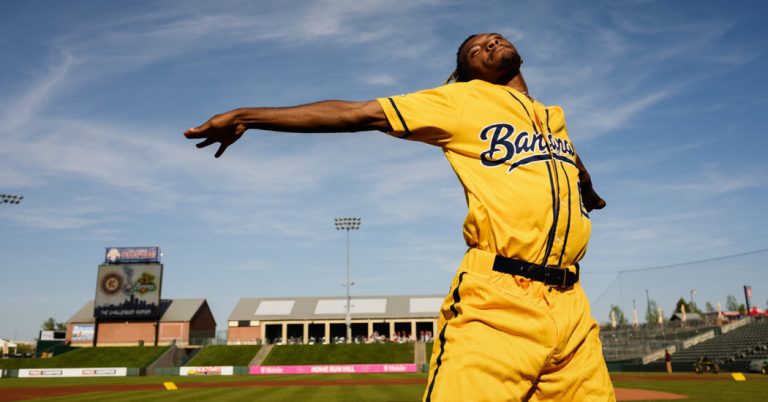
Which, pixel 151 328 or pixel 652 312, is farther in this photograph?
pixel 151 328

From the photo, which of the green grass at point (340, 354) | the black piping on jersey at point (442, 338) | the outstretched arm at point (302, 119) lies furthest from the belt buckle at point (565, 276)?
the green grass at point (340, 354)

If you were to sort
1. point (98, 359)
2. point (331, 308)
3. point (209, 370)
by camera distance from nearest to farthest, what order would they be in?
point (209, 370) < point (98, 359) < point (331, 308)

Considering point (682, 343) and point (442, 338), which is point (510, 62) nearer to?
point (442, 338)

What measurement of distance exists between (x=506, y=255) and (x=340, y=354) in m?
48.0

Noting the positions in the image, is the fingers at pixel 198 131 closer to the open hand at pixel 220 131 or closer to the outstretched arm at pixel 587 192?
the open hand at pixel 220 131

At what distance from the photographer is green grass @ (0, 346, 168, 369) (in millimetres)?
47469

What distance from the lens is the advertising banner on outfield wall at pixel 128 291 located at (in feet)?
196

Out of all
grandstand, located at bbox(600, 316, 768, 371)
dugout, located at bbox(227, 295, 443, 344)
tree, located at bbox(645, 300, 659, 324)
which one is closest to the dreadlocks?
grandstand, located at bbox(600, 316, 768, 371)

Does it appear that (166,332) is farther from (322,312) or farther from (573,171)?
(573,171)

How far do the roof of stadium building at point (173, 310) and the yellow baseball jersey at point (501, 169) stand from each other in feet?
221

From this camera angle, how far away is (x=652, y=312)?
37.0 meters

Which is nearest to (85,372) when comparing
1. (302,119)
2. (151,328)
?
(151,328)

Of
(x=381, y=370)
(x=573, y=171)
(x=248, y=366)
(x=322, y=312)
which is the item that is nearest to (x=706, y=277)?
(x=381, y=370)

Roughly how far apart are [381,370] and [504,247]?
41304mm
